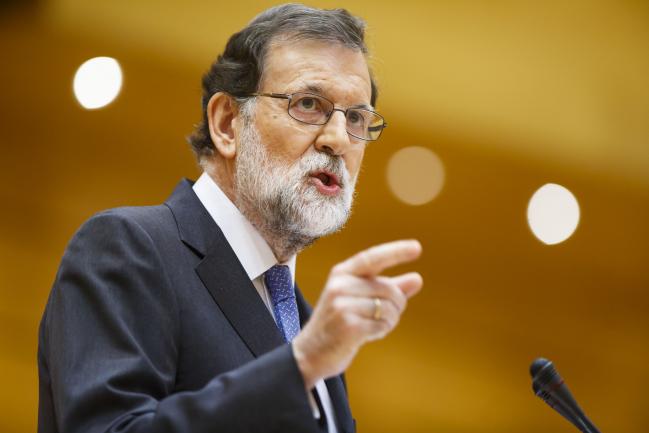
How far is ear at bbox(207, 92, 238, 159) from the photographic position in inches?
64.7

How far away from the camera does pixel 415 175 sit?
11.1 ft

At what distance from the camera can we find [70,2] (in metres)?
2.85

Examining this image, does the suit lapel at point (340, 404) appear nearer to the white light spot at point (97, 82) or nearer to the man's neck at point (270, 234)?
the man's neck at point (270, 234)

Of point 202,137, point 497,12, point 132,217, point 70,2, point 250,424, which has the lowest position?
point 250,424

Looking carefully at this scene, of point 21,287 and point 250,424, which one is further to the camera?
point 21,287

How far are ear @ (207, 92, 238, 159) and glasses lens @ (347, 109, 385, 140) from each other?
26 cm

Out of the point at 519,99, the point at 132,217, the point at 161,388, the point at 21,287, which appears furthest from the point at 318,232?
the point at 519,99

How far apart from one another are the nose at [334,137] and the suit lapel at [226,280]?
28 cm

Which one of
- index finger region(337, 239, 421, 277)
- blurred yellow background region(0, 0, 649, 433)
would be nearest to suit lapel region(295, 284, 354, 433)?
index finger region(337, 239, 421, 277)

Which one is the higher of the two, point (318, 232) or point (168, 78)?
point (168, 78)

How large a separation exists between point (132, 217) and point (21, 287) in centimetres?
166

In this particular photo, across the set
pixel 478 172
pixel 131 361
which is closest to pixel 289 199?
pixel 131 361

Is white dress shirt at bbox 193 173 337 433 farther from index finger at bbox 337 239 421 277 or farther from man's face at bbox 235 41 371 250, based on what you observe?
index finger at bbox 337 239 421 277

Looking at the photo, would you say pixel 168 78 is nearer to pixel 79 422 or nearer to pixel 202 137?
pixel 202 137
